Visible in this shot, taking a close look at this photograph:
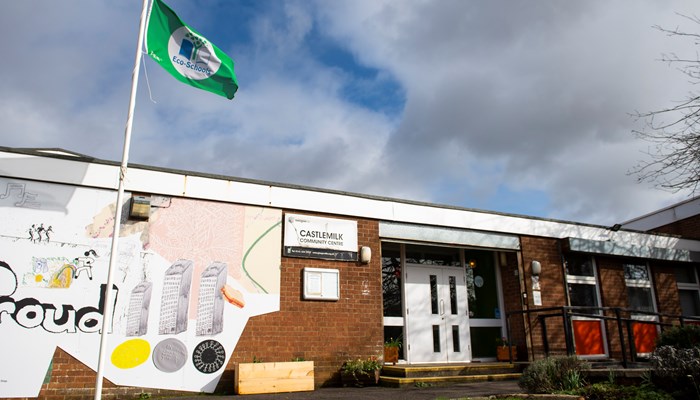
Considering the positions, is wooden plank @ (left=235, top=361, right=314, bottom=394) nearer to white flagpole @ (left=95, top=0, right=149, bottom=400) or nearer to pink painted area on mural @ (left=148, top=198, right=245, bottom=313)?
pink painted area on mural @ (left=148, top=198, right=245, bottom=313)

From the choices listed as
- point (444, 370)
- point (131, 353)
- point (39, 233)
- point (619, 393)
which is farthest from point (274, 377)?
point (619, 393)

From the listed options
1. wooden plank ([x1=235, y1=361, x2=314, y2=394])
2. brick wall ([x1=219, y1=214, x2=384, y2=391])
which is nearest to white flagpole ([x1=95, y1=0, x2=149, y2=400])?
wooden plank ([x1=235, y1=361, x2=314, y2=394])

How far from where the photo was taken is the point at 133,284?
807 cm

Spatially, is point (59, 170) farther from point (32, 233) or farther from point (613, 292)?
point (613, 292)

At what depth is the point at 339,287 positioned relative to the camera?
9648mm

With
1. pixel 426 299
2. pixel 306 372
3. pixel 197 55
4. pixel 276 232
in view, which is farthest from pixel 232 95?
pixel 426 299

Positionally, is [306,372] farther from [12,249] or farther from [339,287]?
[12,249]

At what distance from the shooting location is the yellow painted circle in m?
7.73

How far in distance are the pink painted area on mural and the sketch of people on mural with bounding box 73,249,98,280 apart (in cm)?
83

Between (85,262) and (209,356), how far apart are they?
232 centimetres

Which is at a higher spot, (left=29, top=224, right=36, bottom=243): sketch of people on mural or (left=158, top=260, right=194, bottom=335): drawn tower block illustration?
(left=29, top=224, right=36, bottom=243): sketch of people on mural

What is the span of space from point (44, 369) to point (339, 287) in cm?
468

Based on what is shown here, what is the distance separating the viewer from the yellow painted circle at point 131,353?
7.73 metres

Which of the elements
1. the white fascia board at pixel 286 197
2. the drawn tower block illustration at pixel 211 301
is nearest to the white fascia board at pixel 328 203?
the white fascia board at pixel 286 197
